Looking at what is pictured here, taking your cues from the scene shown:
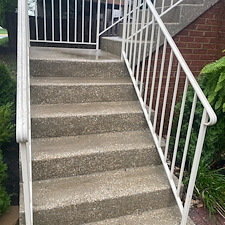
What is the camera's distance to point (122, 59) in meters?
2.76

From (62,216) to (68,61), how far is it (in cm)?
161

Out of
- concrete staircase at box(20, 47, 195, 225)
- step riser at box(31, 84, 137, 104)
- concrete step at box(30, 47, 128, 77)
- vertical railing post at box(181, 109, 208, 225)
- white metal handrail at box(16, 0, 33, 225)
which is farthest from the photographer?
concrete step at box(30, 47, 128, 77)

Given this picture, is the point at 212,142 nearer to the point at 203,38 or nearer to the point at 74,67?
the point at 203,38

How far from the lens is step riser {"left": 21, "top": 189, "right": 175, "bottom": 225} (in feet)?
5.50

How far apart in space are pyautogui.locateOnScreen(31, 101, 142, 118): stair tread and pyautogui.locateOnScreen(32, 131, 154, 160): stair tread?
0.71 feet

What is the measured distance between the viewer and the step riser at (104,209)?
66.1 inches

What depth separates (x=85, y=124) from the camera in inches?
86.4

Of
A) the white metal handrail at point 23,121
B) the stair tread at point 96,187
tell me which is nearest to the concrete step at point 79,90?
the white metal handrail at point 23,121

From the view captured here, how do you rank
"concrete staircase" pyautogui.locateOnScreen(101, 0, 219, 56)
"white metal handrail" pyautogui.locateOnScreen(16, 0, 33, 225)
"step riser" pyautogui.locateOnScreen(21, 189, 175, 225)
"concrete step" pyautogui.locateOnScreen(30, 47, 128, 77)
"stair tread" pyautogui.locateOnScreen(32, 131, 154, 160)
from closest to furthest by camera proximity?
"white metal handrail" pyautogui.locateOnScreen(16, 0, 33, 225), "step riser" pyautogui.locateOnScreen(21, 189, 175, 225), "stair tread" pyautogui.locateOnScreen(32, 131, 154, 160), "concrete step" pyautogui.locateOnScreen(30, 47, 128, 77), "concrete staircase" pyautogui.locateOnScreen(101, 0, 219, 56)

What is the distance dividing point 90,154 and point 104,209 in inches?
17.7

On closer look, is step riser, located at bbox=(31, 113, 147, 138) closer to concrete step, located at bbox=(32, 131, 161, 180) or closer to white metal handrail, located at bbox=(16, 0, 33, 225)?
concrete step, located at bbox=(32, 131, 161, 180)

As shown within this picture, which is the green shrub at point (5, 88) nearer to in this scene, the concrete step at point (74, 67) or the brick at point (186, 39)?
the concrete step at point (74, 67)

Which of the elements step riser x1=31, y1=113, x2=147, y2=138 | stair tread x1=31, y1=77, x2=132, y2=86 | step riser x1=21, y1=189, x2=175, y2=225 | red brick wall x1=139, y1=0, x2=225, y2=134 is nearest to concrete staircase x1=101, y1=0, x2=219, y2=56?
red brick wall x1=139, y1=0, x2=225, y2=134

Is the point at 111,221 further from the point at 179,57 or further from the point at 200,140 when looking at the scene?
the point at 179,57
